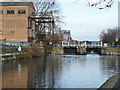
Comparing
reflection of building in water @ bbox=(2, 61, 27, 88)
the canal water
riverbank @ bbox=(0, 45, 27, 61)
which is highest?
riverbank @ bbox=(0, 45, 27, 61)

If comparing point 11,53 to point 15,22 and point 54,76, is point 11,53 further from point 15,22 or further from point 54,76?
point 54,76

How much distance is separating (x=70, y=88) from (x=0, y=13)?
3821 centimetres

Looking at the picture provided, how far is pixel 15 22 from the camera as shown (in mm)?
45844

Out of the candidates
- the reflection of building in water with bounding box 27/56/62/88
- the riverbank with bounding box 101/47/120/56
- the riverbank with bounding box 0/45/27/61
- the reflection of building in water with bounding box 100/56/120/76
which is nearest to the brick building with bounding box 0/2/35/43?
the riverbank with bounding box 0/45/27/61

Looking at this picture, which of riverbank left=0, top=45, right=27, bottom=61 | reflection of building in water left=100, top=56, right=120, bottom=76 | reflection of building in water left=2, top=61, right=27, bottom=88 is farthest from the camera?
riverbank left=0, top=45, right=27, bottom=61

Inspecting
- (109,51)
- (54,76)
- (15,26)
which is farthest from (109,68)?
(109,51)

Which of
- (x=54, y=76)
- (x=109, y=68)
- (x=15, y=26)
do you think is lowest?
(x=109, y=68)

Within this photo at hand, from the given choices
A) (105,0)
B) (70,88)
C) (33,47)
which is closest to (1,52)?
(33,47)

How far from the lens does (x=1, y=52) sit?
98.3 ft

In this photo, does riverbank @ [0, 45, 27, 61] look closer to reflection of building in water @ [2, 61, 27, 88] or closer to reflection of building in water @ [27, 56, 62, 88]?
reflection of building in water @ [27, 56, 62, 88]

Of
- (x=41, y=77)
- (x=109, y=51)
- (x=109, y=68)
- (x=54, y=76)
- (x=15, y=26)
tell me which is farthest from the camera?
(x=109, y=51)

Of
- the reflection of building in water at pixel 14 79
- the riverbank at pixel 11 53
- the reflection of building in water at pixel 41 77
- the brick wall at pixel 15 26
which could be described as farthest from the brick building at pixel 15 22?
the reflection of building in water at pixel 14 79

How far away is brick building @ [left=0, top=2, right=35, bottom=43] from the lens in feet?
150

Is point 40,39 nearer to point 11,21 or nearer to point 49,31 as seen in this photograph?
point 49,31
